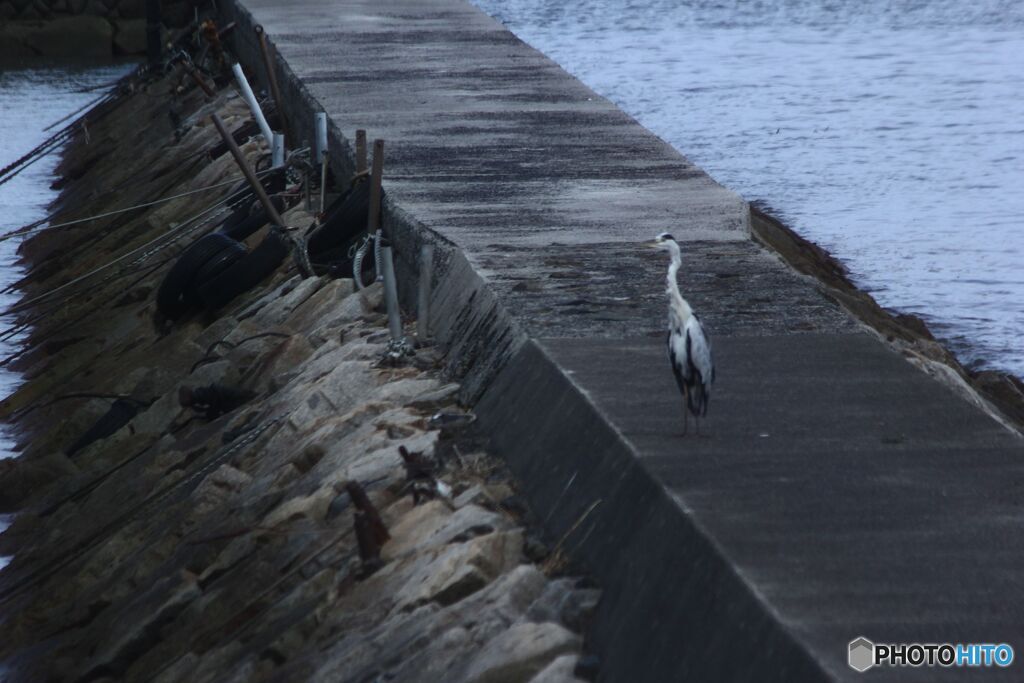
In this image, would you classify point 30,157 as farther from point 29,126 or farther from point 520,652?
point 520,652

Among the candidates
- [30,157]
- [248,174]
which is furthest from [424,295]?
[30,157]

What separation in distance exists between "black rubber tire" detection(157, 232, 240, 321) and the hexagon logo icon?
876 centimetres

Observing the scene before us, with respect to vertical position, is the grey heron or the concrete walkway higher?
the grey heron

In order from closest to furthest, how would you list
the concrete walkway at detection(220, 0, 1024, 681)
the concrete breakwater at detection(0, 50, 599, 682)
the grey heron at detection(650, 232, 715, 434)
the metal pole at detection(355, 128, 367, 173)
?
the concrete walkway at detection(220, 0, 1024, 681)
the concrete breakwater at detection(0, 50, 599, 682)
the grey heron at detection(650, 232, 715, 434)
the metal pole at detection(355, 128, 367, 173)

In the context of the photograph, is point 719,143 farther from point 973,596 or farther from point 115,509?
point 973,596

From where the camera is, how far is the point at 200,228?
1485 centimetres

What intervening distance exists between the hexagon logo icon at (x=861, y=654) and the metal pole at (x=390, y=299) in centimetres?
432

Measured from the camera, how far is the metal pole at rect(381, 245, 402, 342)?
824 cm

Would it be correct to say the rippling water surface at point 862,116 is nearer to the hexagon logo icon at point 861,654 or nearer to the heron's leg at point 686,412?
the heron's leg at point 686,412

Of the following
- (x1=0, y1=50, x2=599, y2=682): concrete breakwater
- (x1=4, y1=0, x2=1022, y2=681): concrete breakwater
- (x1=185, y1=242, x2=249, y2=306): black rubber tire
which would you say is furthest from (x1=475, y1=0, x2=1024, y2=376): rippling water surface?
(x1=0, y1=50, x2=599, y2=682): concrete breakwater

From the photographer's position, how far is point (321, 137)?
41.8 ft

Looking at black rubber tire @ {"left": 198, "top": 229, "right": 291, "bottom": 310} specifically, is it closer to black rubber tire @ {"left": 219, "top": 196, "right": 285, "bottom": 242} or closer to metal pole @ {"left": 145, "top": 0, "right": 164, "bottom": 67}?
black rubber tire @ {"left": 219, "top": 196, "right": 285, "bottom": 242}

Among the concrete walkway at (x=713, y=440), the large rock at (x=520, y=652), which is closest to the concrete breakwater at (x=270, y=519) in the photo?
the large rock at (x=520, y=652)

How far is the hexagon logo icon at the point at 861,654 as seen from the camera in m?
4.04
